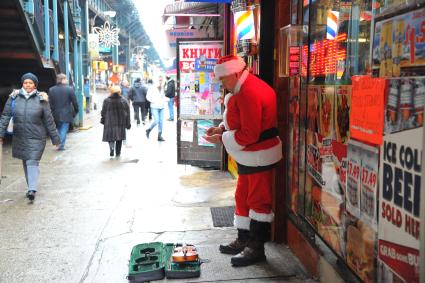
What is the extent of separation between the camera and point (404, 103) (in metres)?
2.42

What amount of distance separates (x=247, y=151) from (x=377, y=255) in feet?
5.51

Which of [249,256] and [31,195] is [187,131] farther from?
[249,256]

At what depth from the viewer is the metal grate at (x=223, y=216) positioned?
578 cm

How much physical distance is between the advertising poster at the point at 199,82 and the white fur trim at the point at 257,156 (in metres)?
4.45

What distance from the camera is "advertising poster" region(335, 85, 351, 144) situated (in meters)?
3.21

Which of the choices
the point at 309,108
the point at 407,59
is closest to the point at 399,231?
the point at 407,59

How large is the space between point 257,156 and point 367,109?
5.05 feet

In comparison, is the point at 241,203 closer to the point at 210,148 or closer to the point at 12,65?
the point at 210,148

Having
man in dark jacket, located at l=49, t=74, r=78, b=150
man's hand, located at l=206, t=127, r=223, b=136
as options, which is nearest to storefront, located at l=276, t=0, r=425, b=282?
man's hand, located at l=206, t=127, r=223, b=136

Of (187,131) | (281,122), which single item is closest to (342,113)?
(281,122)

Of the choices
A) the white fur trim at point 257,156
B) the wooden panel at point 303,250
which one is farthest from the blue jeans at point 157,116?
the white fur trim at point 257,156

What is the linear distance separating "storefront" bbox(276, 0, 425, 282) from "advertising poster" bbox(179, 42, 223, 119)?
4.00 m

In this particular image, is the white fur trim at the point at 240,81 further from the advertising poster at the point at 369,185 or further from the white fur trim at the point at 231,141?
the advertising poster at the point at 369,185

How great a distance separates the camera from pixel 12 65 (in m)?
13.9
